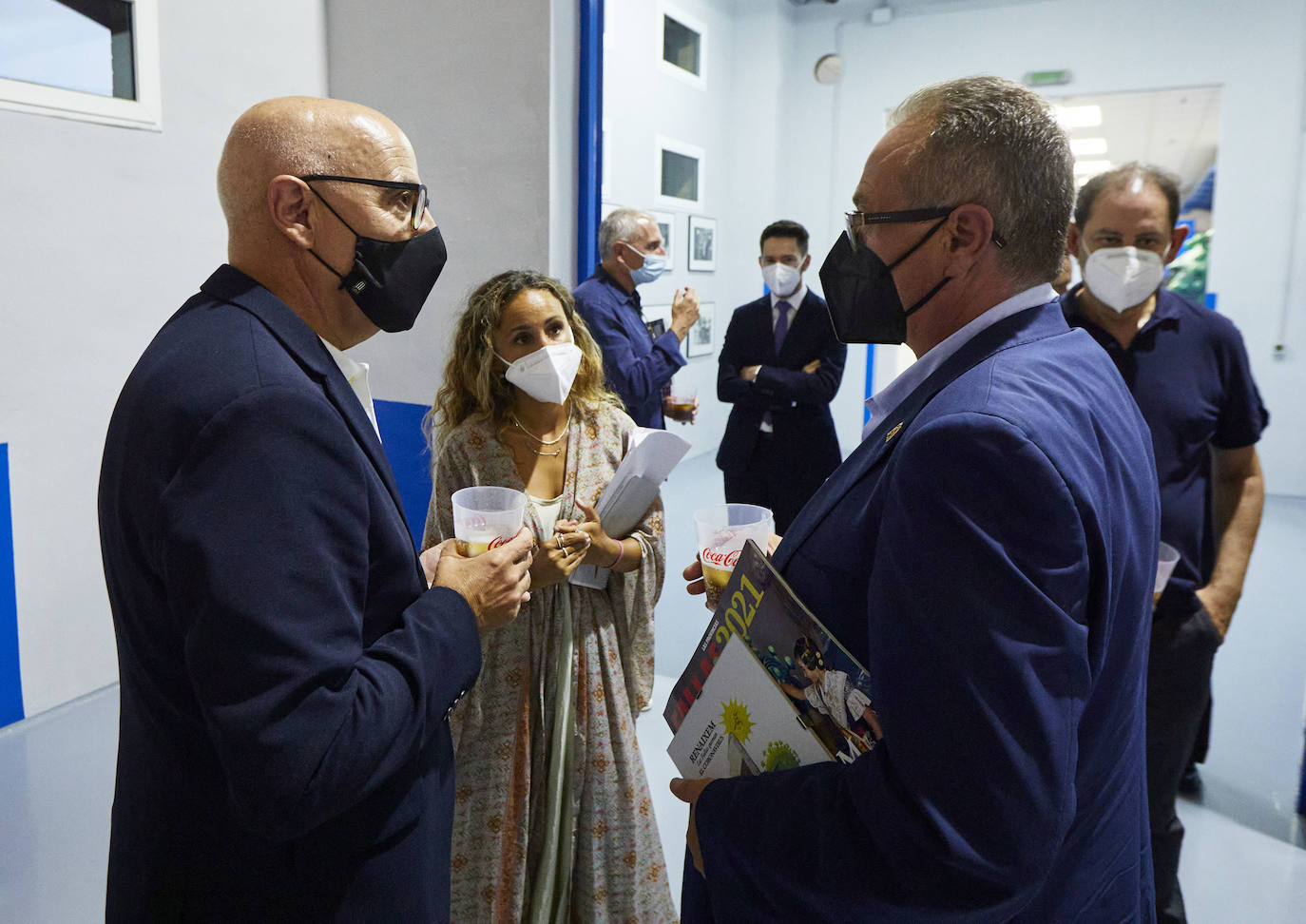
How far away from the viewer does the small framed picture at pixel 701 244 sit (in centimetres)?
703

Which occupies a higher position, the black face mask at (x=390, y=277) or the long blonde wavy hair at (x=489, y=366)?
the black face mask at (x=390, y=277)

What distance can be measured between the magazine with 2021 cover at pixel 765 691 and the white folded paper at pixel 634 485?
34.1 inches

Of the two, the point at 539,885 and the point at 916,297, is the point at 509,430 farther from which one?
the point at 916,297

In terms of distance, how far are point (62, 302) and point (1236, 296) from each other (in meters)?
8.05

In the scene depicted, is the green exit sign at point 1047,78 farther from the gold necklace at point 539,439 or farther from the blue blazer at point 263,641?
the blue blazer at point 263,641

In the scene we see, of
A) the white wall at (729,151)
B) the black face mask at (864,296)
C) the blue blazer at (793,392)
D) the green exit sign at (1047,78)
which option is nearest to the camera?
the black face mask at (864,296)

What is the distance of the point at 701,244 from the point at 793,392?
350 cm

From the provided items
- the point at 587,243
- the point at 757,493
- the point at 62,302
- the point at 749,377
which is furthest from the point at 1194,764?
the point at 62,302

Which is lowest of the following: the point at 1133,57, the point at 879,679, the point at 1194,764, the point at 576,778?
the point at 1194,764

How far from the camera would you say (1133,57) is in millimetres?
7074

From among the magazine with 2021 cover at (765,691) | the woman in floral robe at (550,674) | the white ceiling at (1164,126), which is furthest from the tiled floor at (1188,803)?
the white ceiling at (1164,126)

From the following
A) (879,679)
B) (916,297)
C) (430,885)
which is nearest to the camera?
(879,679)

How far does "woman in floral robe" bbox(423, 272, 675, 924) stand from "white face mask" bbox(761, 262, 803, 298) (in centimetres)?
210

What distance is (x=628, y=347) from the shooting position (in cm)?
374
